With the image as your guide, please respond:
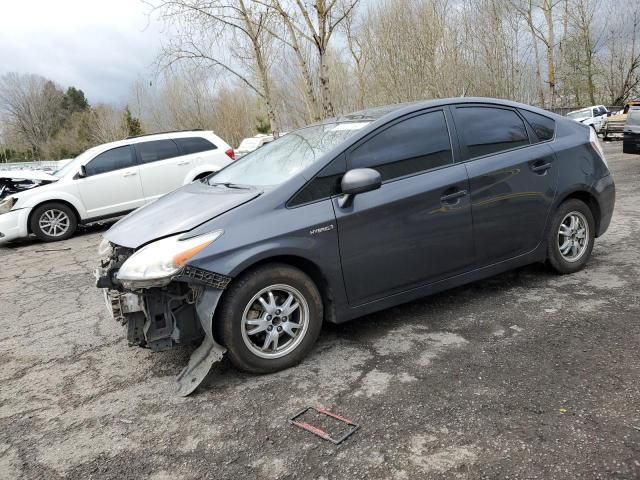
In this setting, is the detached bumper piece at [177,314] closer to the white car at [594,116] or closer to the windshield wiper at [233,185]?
the windshield wiper at [233,185]

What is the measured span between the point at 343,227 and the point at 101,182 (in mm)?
7523

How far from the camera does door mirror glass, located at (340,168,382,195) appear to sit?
3.32 metres

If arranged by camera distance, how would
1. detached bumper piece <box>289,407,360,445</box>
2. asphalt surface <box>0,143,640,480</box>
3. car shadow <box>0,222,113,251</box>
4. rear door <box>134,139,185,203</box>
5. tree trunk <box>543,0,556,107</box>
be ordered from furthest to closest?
tree trunk <box>543,0,556,107</box>, rear door <box>134,139,185,203</box>, car shadow <box>0,222,113,251</box>, detached bumper piece <box>289,407,360,445</box>, asphalt surface <box>0,143,640,480</box>

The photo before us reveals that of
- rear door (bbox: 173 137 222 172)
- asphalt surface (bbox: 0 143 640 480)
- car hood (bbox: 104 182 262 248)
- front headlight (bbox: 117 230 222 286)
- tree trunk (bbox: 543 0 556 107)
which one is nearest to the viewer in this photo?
asphalt surface (bbox: 0 143 640 480)

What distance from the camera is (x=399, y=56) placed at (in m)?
21.9

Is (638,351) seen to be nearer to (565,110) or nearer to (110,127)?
(565,110)

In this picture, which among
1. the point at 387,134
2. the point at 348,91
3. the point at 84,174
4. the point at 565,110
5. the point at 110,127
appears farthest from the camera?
the point at 110,127

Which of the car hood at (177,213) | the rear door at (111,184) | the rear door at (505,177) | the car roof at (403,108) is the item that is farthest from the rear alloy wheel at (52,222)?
the rear door at (505,177)

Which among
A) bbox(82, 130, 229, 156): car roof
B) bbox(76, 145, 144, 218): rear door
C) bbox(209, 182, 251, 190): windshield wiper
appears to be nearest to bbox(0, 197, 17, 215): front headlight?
bbox(76, 145, 144, 218): rear door

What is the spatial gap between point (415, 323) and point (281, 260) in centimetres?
→ 125

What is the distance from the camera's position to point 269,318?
3.23 metres

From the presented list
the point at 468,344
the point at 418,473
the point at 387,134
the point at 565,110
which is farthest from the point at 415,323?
the point at 565,110

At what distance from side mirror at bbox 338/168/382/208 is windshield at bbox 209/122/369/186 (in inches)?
13.1

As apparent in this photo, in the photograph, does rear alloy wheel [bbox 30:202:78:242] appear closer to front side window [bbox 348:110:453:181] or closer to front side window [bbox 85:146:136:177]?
front side window [bbox 85:146:136:177]
